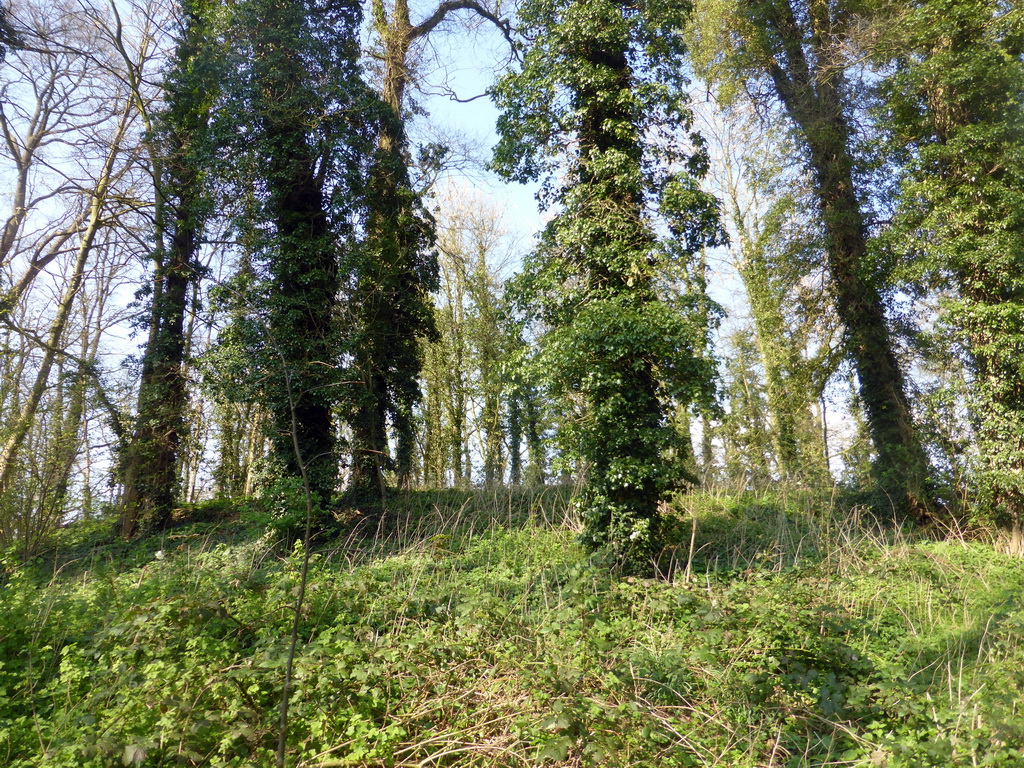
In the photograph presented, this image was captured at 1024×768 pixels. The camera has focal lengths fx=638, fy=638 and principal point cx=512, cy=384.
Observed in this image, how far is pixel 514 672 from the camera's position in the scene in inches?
176

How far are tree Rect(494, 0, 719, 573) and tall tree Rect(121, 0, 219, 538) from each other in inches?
253

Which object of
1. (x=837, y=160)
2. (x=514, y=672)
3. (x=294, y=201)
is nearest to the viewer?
(x=514, y=672)

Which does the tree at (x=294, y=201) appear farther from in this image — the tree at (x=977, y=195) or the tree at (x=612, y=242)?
the tree at (x=977, y=195)

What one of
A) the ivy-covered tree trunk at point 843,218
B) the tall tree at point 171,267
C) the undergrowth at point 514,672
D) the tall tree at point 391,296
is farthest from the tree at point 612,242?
the tall tree at point 171,267

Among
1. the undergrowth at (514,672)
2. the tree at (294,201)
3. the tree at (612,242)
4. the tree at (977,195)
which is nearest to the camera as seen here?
the undergrowth at (514,672)

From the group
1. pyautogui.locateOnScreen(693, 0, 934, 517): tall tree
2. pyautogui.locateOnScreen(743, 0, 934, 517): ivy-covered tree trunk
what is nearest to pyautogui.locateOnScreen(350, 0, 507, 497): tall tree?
pyautogui.locateOnScreen(693, 0, 934, 517): tall tree

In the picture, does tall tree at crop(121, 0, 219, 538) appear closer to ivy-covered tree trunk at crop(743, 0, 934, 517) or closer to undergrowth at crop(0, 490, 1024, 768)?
undergrowth at crop(0, 490, 1024, 768)

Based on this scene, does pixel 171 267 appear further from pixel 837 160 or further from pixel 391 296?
pixel 837 160

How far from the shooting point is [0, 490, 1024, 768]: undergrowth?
11.8 ft

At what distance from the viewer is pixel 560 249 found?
30.8 ft

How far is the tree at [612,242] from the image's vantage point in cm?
802

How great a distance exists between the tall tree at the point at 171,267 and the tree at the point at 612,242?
6421 millimetres

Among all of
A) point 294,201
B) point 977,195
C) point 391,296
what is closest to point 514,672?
point 391,296

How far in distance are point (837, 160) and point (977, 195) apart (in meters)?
3.09
